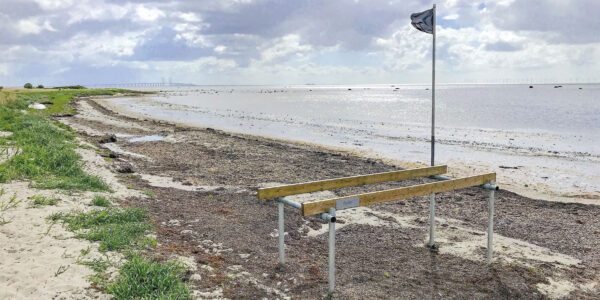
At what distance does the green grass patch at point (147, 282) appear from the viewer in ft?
15.0

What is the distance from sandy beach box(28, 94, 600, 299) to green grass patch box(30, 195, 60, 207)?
48.5 inches

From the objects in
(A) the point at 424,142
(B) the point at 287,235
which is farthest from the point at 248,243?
(A) the point at 424,142

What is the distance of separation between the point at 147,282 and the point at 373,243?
379 centimetres

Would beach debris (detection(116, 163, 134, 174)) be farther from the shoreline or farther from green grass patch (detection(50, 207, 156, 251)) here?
the shoreline

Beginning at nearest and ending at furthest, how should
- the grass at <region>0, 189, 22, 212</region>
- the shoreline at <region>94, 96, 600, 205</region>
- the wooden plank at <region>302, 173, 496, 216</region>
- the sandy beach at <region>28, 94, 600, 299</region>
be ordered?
the wooden plank at <region>302, 173, 496, 216</region>
the sandy beach at <region>28, 94, 600, 299</region>
the grass at <region>0, 189, 22, 212</region>
the shoreline at <region>94, 96, 600, 205</region>

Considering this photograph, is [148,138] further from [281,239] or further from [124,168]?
[281,239]

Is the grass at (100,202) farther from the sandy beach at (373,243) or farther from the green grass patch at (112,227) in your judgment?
the sandy beach at (373,243)

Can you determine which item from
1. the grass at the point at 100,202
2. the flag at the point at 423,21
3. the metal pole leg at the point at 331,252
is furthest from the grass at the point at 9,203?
the flag at the point at 423,21

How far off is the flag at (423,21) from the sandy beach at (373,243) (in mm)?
4161

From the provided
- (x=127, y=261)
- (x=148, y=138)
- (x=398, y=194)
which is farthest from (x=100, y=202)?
(x=148, y=138)

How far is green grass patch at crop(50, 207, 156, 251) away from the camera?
607 centimetres

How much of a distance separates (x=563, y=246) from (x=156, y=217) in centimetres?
722

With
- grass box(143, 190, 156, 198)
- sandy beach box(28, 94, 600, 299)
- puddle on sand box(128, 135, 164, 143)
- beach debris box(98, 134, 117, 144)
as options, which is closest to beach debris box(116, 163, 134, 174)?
sandy beach box(28, 94, 600, 299)

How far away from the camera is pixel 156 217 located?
7.80m
